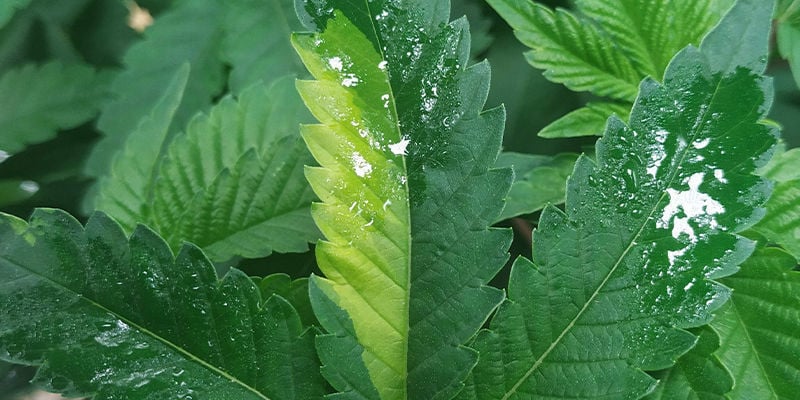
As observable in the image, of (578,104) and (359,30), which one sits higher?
(359,30)

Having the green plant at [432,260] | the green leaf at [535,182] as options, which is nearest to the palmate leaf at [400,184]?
the green plant at [432,260]

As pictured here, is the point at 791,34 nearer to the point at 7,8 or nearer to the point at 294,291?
the point at 294,291

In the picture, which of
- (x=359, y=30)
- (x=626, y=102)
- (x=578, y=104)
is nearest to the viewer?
(x=359, y=30)

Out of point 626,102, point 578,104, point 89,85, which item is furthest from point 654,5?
point 89,85

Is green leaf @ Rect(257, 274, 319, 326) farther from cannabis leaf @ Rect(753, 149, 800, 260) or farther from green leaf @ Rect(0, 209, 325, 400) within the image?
cannabis leaf @ Rect(753, 149, 800, 260)

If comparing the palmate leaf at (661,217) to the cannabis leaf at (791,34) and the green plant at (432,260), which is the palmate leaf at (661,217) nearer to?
the green plant at (432,260)

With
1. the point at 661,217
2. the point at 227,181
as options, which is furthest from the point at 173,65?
the point at 661,217

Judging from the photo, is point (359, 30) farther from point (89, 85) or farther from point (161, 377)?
point (89, 85)
